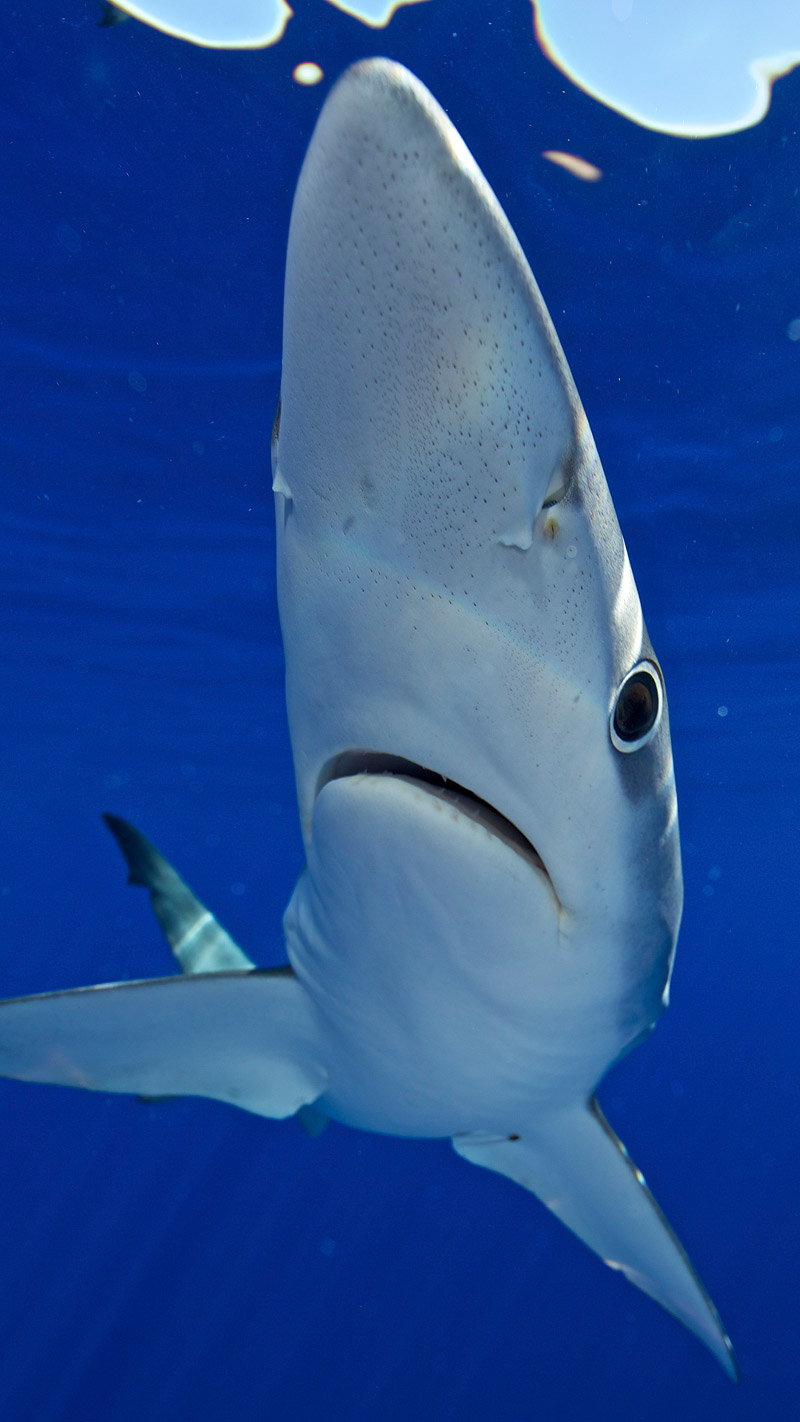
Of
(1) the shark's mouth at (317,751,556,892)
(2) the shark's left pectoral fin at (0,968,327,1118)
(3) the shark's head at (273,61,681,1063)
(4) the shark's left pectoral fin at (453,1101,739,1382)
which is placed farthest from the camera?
(4) the shark's left pectoral fin at (453,1101,739,1382)

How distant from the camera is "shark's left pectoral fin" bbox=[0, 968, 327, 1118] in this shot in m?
2.90

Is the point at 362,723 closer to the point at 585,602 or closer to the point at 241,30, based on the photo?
the point at 585,602

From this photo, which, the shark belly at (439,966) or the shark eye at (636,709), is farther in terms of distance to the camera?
the shark belly at (439,966)

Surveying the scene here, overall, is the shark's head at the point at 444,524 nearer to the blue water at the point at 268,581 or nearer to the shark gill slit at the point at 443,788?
the shark gill slit at the point at 443,788

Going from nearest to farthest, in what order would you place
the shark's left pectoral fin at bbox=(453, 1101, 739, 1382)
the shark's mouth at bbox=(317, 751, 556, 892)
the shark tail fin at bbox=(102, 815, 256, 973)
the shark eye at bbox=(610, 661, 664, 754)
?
the shark eye at bbox=(610, 661, 664, 754)
the shark's mouth at bbox=(317, 751, 556, 892)
the shark's left pectoral fin at bbox=(453, 1101, 739, 1382)
the shark tail fin at bbox=(102, 815, 256, 973)

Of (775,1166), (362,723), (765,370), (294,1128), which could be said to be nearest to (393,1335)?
(294,1128)

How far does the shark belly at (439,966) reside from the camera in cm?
184

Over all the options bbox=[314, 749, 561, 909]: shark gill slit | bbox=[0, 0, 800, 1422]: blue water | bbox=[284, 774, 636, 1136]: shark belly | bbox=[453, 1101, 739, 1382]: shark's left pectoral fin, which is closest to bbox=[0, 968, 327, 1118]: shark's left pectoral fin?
bbox=[284, 774, 636, 1136]: shark belly

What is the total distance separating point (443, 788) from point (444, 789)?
0.01 meters

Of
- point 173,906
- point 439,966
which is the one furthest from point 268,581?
point 439,966

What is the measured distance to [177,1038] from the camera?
3.23 m

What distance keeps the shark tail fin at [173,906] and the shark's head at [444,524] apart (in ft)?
10.7

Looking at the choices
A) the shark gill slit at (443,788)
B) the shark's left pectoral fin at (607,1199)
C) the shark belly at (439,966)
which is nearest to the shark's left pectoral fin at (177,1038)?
the shark belly at (439,966)

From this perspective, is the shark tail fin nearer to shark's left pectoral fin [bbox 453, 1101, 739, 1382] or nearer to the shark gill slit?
shark's left pectoral fin [bbox 453, 1101, 739, 1382]
